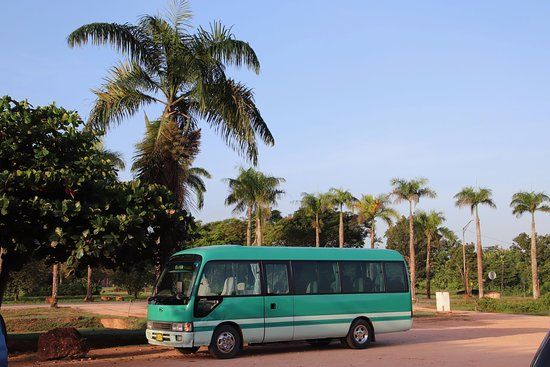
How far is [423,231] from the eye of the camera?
65.2 metres

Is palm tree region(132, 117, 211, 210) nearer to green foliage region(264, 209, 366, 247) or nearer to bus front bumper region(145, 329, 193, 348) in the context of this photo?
bus front bumper region(145, 329, 193, 348)

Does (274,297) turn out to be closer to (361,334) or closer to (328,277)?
(328,277)

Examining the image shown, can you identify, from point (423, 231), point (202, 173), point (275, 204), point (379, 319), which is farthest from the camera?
point (423, 231)

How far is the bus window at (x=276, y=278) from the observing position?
1631cm

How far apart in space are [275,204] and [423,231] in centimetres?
1980

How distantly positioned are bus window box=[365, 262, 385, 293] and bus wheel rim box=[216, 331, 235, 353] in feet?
14.6

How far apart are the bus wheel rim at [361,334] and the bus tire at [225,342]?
12.0ft

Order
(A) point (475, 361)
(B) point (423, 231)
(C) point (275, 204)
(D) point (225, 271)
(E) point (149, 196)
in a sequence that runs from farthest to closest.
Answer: (B) point (423, 231) → (C) point (275, 204) → (E) point (149, 196) → (D) point (225, 271) → (A) point (475, 361)

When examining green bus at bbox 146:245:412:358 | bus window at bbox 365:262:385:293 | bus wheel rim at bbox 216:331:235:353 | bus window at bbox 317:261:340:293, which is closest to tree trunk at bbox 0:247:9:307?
green bus at bbox 146:245:412:358

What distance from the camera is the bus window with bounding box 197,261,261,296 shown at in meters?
15.3

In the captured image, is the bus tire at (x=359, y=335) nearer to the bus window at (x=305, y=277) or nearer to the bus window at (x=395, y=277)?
the bus window at (x=395, y=277)

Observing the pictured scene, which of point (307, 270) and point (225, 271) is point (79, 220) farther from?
point (307, 270)

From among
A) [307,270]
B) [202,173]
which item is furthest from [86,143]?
[202,173]

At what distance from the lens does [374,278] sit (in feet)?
59.8
